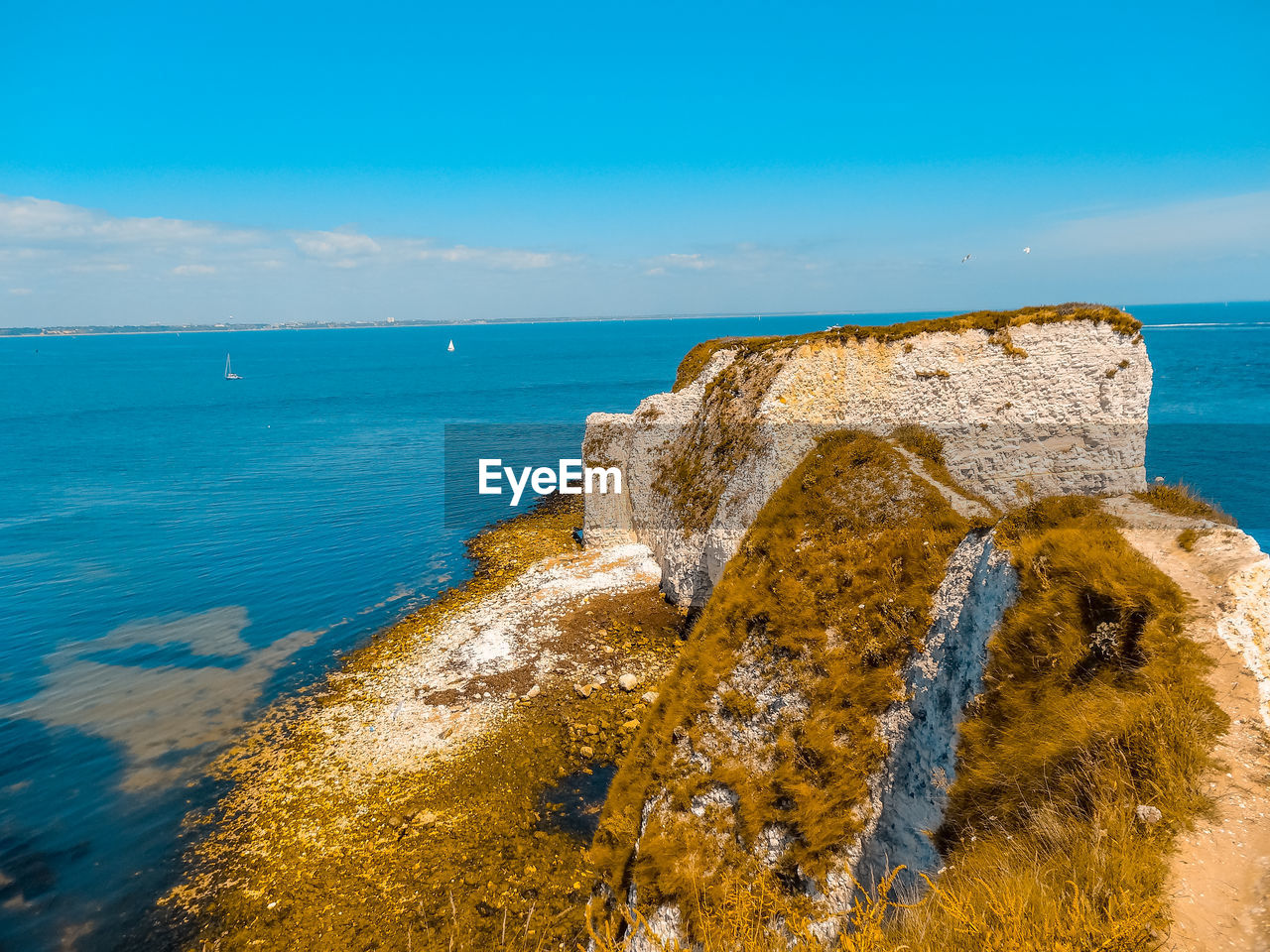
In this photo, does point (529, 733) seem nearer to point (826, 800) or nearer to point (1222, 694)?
point (826, 800)

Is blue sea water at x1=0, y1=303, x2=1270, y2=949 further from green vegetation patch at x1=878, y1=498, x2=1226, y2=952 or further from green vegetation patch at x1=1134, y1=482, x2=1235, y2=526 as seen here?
green vegetation patch at x1=1134, y1=482, x2=1235, y2=526

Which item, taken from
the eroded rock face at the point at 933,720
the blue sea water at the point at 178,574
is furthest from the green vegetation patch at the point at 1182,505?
the blue sea water at the point at 178,574

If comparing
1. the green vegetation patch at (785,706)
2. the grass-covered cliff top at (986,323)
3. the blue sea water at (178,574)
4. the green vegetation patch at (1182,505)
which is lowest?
the blue sea water at (178,574)

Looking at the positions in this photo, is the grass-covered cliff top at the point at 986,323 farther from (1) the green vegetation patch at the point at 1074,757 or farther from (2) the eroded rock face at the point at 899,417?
(1) the green vegetation patch at the point at 1074,757

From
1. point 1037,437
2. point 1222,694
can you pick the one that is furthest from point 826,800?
point 1037,437

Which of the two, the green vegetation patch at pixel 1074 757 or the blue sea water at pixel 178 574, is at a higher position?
the green vegetation patch at pixel 1074 757

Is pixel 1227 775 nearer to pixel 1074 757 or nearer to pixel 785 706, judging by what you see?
pixel 1074 757

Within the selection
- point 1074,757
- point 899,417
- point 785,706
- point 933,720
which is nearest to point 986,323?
point 899,417
